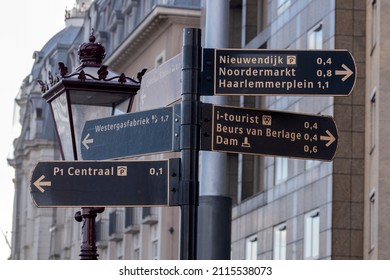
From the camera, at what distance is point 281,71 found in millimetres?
10453

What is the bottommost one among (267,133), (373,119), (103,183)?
(103,183)

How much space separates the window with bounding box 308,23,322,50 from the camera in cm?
3994

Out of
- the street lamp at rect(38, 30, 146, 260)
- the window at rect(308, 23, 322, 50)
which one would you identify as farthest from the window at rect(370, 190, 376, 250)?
the street lamp at rect(38, 30, 146, 260)

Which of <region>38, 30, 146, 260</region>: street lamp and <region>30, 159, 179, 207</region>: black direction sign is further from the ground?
<region>38, 30, 146, 260</region>: street lamp

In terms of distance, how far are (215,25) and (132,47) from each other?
5196 cm

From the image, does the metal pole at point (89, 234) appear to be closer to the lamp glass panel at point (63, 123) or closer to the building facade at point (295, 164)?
the lamp glass panel at point (63, 123)

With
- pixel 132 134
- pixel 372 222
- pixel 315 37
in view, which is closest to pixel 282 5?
pixel 315 37

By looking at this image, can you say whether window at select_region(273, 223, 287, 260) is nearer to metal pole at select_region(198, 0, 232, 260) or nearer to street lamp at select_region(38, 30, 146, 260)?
street lamp at select_region(38, 30, 146, 260)

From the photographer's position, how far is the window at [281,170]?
42.9m

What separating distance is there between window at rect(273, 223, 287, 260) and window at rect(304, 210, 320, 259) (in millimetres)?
2482

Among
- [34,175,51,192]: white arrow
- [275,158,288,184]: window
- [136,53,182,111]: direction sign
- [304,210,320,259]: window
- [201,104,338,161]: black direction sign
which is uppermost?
[275,158,288,184]: window

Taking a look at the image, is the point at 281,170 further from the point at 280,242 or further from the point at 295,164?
the point at 280,242

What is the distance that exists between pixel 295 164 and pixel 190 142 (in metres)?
31.6
